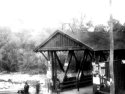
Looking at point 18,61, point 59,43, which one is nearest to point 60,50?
point 59,43

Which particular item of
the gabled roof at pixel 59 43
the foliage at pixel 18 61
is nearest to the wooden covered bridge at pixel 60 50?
the gabled roof at pixel 59 43

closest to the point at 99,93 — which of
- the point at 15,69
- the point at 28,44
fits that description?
the point at 15,69

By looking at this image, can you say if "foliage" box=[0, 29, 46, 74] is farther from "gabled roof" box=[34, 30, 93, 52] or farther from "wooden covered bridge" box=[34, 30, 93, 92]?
"gabled roof" box=[34, 30, 93, 52]

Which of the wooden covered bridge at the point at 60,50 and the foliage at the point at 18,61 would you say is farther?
the foliage at the point at 18,61

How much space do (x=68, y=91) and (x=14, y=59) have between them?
2818cm

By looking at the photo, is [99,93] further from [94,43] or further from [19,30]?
[19,30]

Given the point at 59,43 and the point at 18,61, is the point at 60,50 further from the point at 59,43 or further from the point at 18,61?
the point at 18,61

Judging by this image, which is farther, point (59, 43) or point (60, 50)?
point (60, 50)

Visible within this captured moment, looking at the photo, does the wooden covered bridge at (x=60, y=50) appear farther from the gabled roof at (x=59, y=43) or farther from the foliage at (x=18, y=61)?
the foliage at (x=18, y=61)

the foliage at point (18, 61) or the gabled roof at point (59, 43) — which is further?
the foliage at point (18, 61)

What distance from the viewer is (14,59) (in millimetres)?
46062

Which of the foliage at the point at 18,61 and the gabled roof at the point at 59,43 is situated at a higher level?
the gabled roof at the point at 59,43

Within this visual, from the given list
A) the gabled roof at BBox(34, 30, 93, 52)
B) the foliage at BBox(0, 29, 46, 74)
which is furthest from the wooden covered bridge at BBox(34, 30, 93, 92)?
the foliage at BBox(0, 29, 46, 74)

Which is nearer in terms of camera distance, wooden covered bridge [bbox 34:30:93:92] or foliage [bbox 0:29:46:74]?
wooden covered bridge [bbox 34:30:93:92]
